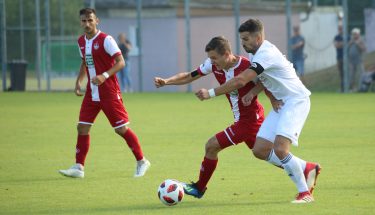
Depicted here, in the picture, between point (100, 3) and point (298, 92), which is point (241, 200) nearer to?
point (298, 92)

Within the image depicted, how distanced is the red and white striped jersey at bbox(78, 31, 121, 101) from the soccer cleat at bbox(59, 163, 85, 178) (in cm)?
93

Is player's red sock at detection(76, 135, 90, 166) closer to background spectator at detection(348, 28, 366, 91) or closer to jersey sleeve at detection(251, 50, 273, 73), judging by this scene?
jersey sleeve at detection(251, 50, 273, 73)

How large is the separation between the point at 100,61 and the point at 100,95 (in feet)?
1.49

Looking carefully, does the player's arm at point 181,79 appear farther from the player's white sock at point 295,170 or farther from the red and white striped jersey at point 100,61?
the red and white striped jersey at point 100,61

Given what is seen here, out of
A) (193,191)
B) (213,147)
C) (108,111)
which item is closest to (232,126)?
(213,147)

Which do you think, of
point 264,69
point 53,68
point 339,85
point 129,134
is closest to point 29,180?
point 129,134

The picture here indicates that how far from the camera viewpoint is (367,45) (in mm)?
32438

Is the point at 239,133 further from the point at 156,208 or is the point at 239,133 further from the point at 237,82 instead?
the point at 156,208

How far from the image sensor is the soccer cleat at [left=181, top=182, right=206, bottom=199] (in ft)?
33.4

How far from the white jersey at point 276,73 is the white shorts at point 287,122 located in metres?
0.10

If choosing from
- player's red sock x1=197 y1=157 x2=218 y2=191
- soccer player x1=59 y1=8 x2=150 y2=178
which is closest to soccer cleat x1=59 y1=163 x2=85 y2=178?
soccer player x1=59 y1=8 x2=150 y2=178

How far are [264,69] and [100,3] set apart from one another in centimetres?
2851

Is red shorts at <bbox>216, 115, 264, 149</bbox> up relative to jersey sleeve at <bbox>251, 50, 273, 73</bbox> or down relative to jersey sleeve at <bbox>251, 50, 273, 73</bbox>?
down

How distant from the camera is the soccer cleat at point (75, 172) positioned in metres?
12.2
